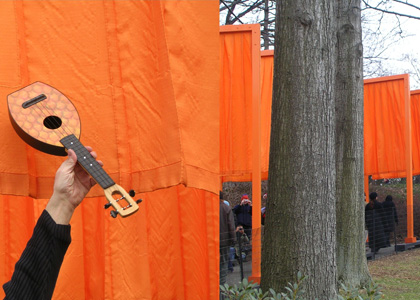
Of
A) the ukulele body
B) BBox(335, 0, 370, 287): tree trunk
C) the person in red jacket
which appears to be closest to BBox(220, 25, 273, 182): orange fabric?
BBox(335, 0, 370, 287): tree trunk

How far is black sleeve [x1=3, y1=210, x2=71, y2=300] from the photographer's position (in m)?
1.81

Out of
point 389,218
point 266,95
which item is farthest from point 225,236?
point 389,218

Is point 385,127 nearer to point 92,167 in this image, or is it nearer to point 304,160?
point 304,160

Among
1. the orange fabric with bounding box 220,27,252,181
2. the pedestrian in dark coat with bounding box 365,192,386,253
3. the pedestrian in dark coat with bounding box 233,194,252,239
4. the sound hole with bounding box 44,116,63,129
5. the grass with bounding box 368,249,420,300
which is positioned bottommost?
the grass with bounding box 368,249,420,300

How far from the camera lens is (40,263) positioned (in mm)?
1836

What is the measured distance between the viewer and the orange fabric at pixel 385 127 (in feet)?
46.5

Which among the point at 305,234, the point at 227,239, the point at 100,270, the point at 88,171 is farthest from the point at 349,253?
the point at 88,171

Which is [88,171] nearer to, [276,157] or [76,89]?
[76,89]

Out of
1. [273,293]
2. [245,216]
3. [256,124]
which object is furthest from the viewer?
[245,216]

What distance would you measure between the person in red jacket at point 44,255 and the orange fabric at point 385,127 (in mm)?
12969

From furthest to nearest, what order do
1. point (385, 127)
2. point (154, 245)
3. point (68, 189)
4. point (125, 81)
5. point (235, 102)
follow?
1. point (385, 127)
2. point (235, 102)
3. point (154, 245)
4. point (125, 81)
5. point (68, 189)

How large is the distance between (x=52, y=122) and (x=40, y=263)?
2.68 feet

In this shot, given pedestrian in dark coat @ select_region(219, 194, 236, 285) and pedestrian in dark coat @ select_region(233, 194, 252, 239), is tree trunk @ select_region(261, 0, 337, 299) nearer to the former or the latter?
pedestrian in dark coat @ select_region(219, 194, 236, 285)

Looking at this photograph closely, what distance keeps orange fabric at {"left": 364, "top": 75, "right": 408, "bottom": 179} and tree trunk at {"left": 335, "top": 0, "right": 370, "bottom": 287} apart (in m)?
5.67
